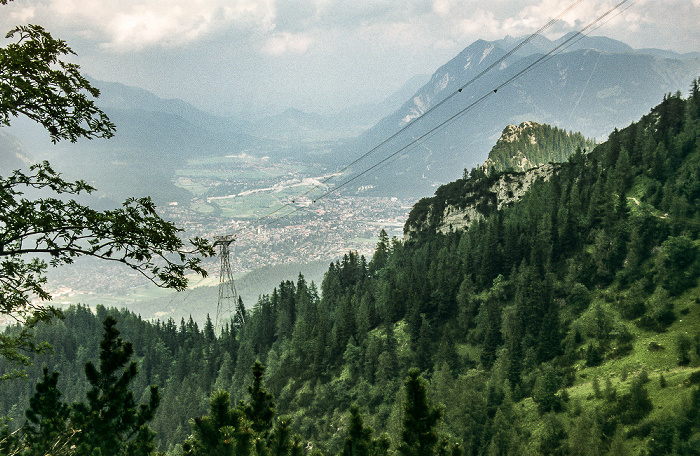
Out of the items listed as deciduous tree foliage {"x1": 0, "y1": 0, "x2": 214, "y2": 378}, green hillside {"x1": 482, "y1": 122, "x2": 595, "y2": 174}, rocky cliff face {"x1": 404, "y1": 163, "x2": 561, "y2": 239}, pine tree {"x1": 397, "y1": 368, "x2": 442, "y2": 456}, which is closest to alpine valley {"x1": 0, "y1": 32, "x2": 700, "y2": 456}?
pine tree {"x1": 397, "y1": 368, "x2": 442, "y2": 456}

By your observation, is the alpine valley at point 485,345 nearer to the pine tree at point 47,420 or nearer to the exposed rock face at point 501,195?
the pine tree at point 47,420

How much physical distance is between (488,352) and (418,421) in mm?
38811

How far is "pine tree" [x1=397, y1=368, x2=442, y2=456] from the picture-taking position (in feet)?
55.3

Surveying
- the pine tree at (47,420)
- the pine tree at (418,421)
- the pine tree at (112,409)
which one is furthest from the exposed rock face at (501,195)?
the pine tree at (47,420)

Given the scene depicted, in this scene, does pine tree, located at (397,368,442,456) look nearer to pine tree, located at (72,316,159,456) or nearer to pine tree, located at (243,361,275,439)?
pine tree, located at (243,361,275,439)

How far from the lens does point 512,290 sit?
6406 cm

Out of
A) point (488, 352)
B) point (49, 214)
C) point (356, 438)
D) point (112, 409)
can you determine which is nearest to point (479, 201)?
point (488, 352)

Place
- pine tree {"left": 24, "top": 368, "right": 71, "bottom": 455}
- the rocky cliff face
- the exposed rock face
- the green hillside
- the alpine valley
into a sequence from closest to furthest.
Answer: pine tree {"left": 24, "top": 368, "right": 71, "bottom": 455} → the alpine valley → the exposed rock face → the rocky cliff face → the green hillside

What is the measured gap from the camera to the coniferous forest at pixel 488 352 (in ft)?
51.4

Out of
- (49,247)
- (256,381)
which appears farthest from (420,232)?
(49,247)

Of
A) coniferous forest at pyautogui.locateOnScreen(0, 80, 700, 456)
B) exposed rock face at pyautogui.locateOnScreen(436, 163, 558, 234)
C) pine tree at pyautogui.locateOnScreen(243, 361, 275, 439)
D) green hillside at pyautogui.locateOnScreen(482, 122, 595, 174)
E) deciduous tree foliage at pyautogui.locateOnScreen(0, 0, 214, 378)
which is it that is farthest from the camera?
green hillside at pyautogui.locateOnScreen(482, 122, 595, 174)

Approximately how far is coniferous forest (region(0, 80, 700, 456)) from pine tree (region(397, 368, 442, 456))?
54mm

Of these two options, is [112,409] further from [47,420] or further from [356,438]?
[356,438]

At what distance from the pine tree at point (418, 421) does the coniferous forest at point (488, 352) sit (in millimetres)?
54
